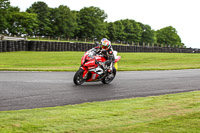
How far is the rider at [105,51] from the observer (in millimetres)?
10555

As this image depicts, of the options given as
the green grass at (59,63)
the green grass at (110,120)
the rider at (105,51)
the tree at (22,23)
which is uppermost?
the tree at (22,23)

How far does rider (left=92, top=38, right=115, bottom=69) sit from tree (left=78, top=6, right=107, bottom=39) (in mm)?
78513

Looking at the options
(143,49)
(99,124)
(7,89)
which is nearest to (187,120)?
(99,124)

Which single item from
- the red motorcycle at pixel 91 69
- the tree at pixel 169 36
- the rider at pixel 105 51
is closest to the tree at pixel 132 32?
the tree at pixel 169 36

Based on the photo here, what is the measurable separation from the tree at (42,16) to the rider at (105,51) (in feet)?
231

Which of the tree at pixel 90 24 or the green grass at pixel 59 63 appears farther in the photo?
the tree at pixel 90 24

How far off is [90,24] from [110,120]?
288 feet

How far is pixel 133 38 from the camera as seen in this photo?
11738cm

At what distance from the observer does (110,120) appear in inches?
193

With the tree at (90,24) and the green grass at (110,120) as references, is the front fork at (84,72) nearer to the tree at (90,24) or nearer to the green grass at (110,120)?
the green grass at (110,120)

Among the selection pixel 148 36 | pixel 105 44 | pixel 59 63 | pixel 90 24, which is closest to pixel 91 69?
pixel 105 44

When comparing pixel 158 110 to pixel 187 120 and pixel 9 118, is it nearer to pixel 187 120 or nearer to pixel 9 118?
pixel 187 120

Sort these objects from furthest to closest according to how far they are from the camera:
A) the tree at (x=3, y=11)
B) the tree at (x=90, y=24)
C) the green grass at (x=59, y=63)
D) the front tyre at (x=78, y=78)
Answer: the tree at (x=90, y=24) < the tree at (x=3, y=11) < the green grass at (x=59, y=63) < the front tyre at (x=78, y=78)

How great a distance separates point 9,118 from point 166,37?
145235mm
